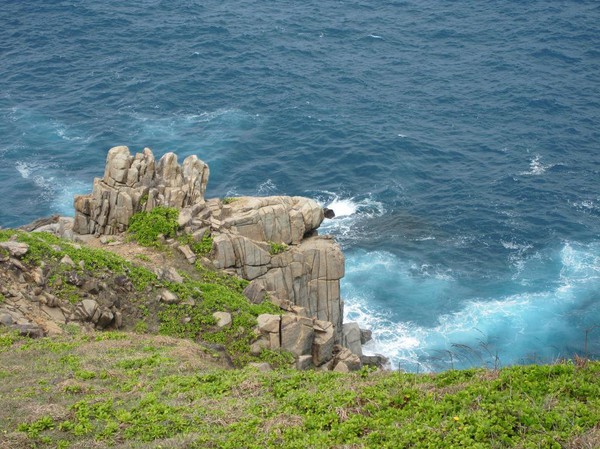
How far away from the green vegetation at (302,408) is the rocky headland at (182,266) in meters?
9.07

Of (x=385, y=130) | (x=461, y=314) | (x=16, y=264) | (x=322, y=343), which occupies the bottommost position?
(x=461, y=314)

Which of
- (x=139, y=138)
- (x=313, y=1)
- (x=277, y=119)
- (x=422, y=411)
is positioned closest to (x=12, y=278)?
(x=422, y=411)

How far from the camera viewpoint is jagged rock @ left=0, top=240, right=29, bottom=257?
140 feet

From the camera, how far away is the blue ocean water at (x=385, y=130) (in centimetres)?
6738

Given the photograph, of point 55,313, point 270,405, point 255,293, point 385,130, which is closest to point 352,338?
point 255,293

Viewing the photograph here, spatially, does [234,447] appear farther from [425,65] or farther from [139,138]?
[425,65]

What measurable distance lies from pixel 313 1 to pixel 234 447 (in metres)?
109

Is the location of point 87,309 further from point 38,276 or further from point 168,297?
point 168,297

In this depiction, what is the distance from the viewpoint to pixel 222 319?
4347 cm

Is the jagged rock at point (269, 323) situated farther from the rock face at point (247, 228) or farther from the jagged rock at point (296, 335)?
the rock face at point (247, 228)

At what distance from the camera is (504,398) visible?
25047 millimetres

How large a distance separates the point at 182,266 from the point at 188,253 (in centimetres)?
107

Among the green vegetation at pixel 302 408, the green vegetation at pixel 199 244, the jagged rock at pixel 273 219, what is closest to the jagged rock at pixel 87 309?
the green vegetation at pixel 302 408

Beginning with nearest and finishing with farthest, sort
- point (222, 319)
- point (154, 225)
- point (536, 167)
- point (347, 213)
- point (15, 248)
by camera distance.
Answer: point (15, 248)
point (222, 319)
point (154, 225)
point (347, 213)
point (536, 167)
